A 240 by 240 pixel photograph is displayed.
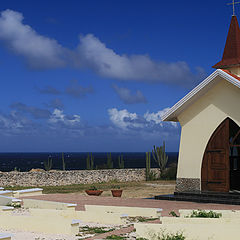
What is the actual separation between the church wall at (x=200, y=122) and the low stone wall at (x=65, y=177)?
1381 centimetres

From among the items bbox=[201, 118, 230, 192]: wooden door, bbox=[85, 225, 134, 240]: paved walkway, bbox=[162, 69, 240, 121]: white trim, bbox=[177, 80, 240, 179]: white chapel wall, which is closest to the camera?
bbox=[85, 225, 134, 240]: paved walkway

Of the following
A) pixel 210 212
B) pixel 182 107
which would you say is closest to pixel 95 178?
pixel 182 107

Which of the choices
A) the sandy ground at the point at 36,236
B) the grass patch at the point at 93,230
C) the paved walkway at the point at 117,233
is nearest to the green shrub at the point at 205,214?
the paved walkway at the point at 117,233

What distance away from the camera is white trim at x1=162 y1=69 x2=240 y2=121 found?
1655 cm

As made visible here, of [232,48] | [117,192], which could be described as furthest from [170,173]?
[232,48]

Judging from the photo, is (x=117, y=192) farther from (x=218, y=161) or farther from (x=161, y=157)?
(x=161, y=157)

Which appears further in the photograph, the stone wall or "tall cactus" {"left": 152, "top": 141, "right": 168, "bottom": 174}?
"tall cactus" {"left": 152, "top": 141, "right": 168, "bottom": 174}

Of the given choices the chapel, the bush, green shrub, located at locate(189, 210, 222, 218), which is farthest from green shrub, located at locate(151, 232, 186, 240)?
the bush

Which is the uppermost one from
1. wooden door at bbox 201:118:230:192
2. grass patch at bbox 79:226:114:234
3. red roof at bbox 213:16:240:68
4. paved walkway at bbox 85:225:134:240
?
red roof at bbox 213:16:240:68

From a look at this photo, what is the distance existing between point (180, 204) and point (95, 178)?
1693cm

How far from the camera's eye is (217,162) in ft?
57.6

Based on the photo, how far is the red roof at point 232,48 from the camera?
18.5 meters

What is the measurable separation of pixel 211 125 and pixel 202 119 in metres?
0.48

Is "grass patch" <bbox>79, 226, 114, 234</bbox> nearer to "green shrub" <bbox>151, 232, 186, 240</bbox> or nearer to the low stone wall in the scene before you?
"green shrub" <bbox>151, 232, 186, 240</bbox>
